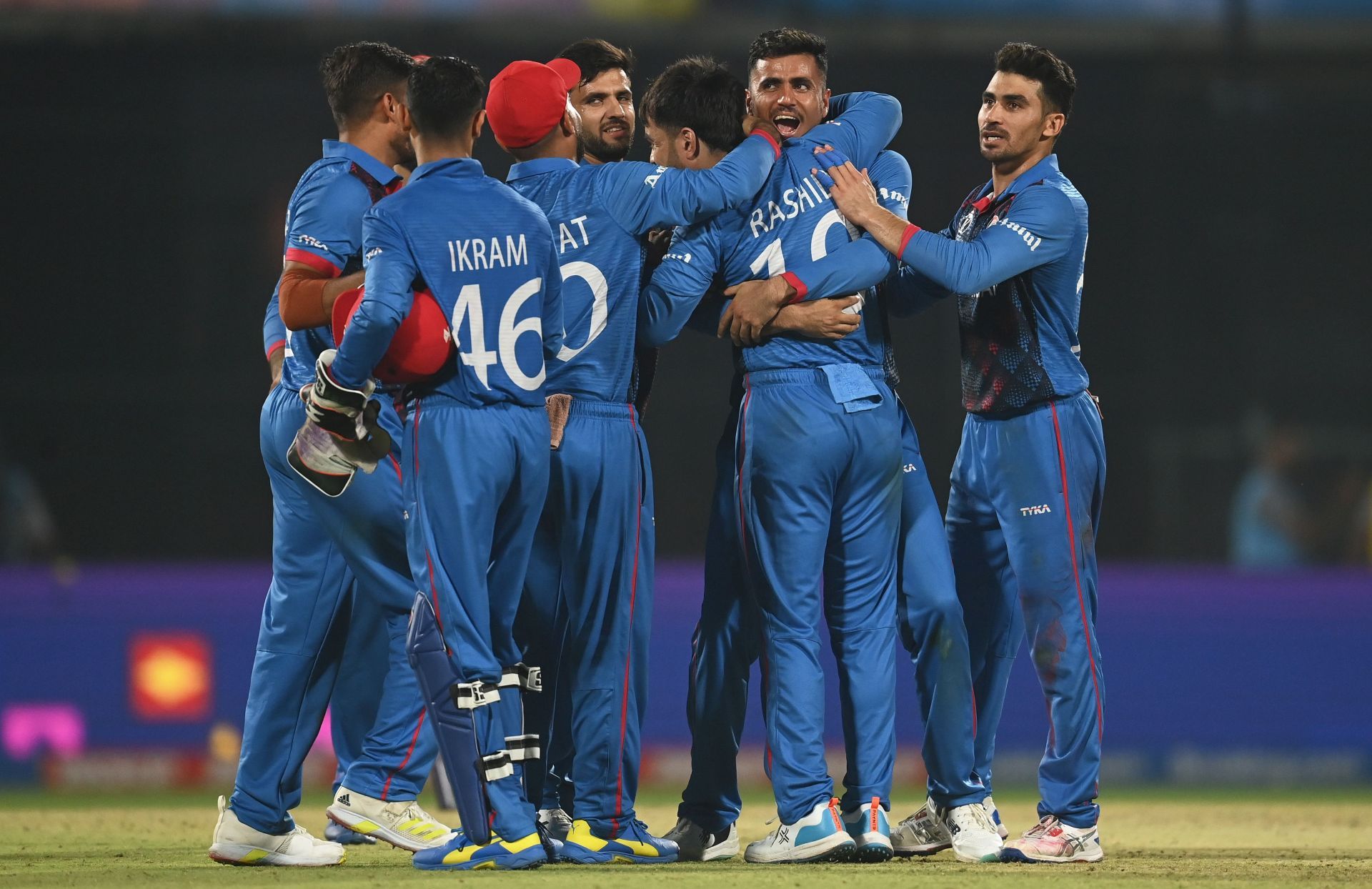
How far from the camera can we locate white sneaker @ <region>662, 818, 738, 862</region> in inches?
215

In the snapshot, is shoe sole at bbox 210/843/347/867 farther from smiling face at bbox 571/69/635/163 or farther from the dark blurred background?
the dark blurred background

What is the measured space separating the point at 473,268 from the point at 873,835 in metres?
2.14

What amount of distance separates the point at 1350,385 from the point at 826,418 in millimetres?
9802

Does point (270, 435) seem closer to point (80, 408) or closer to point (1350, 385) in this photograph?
point (80, 408)

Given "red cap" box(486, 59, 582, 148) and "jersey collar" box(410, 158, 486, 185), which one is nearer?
"jersey collar" box(410, 158, 486, 185)

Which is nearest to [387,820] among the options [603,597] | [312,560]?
[312,560]

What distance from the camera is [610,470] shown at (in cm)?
512

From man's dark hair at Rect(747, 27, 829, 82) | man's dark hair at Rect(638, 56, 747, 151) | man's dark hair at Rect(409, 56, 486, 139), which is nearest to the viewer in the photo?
man's dark hair at Rect(409, 56, 486, 139)

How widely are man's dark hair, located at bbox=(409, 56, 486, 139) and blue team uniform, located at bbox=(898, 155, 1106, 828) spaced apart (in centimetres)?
150

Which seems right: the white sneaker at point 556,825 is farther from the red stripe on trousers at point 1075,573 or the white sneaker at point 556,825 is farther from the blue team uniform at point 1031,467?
the red stripe on trousers at point 1075,573

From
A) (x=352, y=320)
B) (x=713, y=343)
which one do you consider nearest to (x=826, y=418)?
(x=352, y=320)

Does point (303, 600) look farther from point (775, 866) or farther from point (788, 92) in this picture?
point (788, 92)

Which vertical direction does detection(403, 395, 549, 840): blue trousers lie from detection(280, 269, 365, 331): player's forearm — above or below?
below

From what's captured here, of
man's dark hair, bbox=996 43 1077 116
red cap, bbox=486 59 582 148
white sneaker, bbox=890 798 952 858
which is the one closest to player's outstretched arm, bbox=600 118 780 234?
red cap, bbox=486 59 582 148
